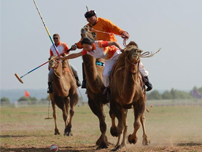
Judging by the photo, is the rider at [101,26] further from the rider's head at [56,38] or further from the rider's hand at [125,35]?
the rider's head at [56,38]

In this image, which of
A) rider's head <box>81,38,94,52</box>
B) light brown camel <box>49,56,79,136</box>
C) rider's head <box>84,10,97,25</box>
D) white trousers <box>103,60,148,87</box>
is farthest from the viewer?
light brown camel <box>49,56,79,136</box>

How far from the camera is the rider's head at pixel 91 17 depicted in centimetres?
1298

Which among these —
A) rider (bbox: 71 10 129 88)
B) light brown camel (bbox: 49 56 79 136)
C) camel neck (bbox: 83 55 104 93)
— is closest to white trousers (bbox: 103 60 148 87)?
camel neck (bbox: 83 55 104 93)

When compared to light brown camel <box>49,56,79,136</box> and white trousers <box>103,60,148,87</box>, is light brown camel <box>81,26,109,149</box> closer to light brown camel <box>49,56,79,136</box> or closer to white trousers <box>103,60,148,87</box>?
white trousers <box>103,60,148,87</box>

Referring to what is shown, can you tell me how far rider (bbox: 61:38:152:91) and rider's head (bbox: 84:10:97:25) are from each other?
1243 millimetres

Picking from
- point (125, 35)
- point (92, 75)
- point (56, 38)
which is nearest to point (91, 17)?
point (125, 35)

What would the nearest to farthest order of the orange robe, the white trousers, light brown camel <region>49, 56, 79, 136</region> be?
the white trousers, the orange robe, light brown camel <region>49, 56, 79, 136</region>

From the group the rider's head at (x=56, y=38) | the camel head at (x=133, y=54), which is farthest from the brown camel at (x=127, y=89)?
the rider's head at (x=56, y=38)

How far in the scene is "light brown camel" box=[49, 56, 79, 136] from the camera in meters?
17.3

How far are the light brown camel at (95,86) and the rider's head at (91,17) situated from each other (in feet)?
1.74

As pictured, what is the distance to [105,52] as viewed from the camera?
1182 cm

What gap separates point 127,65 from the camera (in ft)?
34.4

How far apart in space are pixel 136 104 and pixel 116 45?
142 cm

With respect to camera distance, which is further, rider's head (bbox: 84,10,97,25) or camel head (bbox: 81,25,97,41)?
rider's head (bbox: 84,10,97,25)
